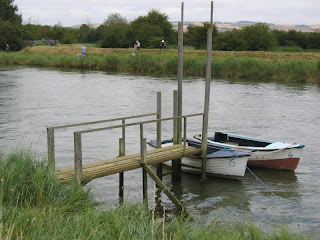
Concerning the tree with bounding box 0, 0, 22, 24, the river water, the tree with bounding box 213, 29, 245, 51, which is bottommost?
the river water

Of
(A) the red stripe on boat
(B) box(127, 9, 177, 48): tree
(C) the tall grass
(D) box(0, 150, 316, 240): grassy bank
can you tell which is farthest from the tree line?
(D) box(0, 150, 316, 240): grassy bank

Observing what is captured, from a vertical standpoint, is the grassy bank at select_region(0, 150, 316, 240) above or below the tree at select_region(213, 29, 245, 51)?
below

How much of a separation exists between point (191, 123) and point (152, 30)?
132 ft

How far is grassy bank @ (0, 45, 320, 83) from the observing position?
35.5m

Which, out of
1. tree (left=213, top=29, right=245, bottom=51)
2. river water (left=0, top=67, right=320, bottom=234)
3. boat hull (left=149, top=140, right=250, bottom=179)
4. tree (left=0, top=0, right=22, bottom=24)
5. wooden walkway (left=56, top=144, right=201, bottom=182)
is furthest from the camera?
tree (left=0, top=0, right=22, bottom=24)

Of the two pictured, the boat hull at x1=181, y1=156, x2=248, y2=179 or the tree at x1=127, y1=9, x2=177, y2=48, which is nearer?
the boat hull at x1=181, y1=156, x2=248, y2=179

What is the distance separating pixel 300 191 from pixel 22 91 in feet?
68.9

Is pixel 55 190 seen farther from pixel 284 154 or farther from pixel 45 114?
pixel 45 114

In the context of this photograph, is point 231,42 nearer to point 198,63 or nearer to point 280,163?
point 198,63

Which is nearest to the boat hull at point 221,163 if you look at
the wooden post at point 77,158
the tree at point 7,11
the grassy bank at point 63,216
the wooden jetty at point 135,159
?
the wooden jetty at point 135,159

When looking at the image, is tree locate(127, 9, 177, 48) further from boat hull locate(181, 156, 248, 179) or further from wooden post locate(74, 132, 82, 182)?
wooden post locate(74, 132, 82, 182)

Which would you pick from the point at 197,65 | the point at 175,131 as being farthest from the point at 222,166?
the point at 197,65

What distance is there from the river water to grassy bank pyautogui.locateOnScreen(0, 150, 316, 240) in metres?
1.03

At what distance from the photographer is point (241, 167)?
12.6 meters
